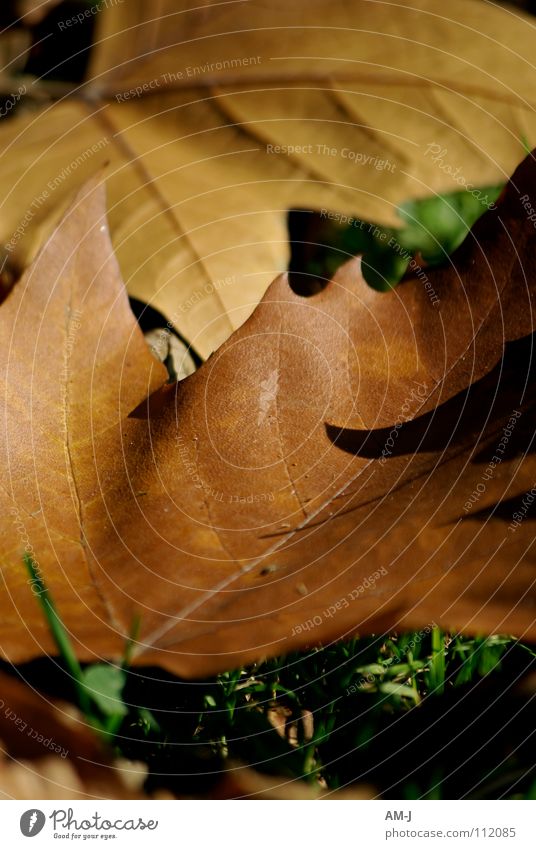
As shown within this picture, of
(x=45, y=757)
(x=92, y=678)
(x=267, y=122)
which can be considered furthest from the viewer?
(x=267, y=122)

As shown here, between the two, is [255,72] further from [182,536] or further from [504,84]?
[182,536]

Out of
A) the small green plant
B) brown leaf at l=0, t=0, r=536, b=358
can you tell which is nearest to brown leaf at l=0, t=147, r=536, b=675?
the small green plant

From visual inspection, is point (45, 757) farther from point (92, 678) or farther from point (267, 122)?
point (267, 122)

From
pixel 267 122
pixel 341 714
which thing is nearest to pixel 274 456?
pixel 341 714

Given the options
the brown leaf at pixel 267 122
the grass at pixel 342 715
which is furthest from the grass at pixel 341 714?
the brown leaf at pixel 267 122

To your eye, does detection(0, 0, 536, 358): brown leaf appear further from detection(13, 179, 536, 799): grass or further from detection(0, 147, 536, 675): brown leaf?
detection(13, 179, 536, 799): grass

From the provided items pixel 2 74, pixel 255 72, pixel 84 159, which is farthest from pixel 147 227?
pixel 2 74

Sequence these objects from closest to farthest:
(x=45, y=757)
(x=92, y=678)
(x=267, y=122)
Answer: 1. (x=45, y=757)
2. (x=92, y=678)
3. (x=267, y=122)

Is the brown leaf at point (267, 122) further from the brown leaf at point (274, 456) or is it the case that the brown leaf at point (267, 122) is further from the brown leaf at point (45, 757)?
the brown leaf at point (45, 757)
